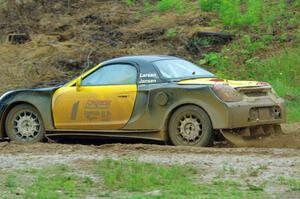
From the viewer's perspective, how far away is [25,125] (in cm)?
1514

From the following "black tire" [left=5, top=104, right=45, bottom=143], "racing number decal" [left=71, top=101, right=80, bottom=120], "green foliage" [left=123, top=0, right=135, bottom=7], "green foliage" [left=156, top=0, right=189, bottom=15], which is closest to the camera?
"racing number decal" [left=71, top=101, right=80, bottom=120]

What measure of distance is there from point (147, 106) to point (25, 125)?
2204mm

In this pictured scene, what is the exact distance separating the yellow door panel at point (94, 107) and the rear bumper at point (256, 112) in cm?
160

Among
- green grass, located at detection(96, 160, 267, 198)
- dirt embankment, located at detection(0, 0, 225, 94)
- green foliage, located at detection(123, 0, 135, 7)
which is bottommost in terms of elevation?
green grass, located at detection(96, 160, 267, 198)

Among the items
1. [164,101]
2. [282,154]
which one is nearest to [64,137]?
[164,101]

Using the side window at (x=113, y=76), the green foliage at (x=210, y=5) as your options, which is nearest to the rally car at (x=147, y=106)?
the side window at (x=113, y=76)

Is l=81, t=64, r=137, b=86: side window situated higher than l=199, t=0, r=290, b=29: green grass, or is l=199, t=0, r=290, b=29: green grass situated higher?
l=199, t=0, r=290, b=29: green grass

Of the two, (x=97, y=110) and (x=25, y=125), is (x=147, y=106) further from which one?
(x=25, y=125)

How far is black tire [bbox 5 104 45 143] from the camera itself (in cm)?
1509

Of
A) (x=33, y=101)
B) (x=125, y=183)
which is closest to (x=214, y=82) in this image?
(x=33, y=101)

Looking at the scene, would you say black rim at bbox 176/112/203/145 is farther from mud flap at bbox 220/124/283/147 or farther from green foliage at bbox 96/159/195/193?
green foliage at bbox 96/159/195/193

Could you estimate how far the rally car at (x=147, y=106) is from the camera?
13.6 meters

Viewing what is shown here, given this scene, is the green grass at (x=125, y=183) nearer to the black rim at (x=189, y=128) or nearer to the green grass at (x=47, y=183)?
the green grass at (x=47, y=183)

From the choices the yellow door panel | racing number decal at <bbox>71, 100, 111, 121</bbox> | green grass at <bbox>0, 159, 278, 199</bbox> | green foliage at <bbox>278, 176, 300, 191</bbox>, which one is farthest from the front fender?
green foliage at <bbox>278, 176, 300, 191</bbox>
